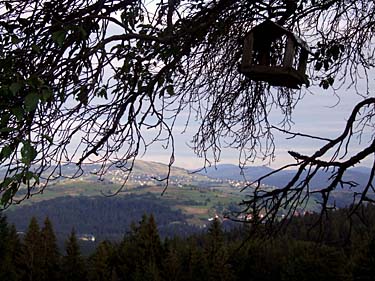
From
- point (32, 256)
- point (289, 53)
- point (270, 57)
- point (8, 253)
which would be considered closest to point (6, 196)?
point (289, 53)

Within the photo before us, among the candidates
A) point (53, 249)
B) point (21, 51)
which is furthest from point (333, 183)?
point (53, 249)

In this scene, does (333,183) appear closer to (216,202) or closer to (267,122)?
(267,122)

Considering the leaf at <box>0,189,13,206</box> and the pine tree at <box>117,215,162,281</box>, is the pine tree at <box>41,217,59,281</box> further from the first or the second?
the leaf at <box>0,189,13,206</box>

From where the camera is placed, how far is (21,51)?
2.33m

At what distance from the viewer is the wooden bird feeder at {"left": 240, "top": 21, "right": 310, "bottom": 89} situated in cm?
297

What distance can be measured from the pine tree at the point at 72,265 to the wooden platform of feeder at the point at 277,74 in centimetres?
2553

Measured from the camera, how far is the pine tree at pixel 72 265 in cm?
2711

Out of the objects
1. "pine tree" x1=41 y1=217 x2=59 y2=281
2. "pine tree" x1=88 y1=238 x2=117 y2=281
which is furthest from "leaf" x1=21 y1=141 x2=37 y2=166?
"pine tree" x1=41 y1=217 x2=59 y2=281

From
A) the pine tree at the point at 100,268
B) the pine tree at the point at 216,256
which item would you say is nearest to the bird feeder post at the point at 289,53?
the pine tree at the point at 216,256

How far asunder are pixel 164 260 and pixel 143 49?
2424 cm

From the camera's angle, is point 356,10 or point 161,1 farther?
point 356,10

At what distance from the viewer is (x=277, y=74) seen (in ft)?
9.71

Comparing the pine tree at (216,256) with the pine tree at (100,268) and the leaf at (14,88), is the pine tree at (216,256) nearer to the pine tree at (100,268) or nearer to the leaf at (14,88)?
the pine tree at (100,268)

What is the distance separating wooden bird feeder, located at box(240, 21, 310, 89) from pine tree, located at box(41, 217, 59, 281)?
2529 cm
